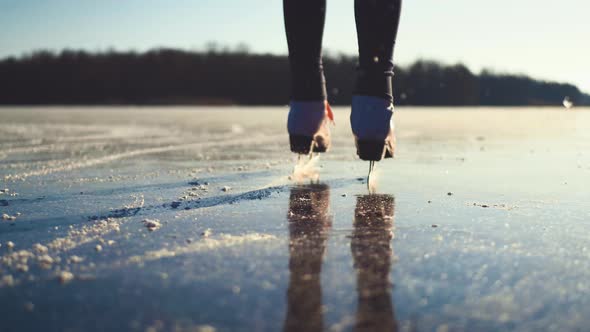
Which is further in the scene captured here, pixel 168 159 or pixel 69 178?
pixel 168 159

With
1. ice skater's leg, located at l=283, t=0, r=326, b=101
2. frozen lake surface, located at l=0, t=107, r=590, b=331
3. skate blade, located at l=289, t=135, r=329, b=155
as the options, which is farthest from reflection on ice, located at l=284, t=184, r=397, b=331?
ice skater's leg, located at l=283, t=0, r=326, b=101

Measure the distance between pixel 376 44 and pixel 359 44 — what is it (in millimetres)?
81

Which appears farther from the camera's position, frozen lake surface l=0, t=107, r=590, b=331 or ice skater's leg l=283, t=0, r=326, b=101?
ice skater's leg l=283, t=0, r=326, b=101

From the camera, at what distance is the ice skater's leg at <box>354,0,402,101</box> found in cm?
202

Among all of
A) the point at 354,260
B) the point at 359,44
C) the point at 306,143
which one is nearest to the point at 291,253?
the point at 354,260

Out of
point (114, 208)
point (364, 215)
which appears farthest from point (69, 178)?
point (364, 215)

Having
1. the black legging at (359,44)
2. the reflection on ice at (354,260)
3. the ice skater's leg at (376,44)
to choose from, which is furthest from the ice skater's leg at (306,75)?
the reflection on ice at (354,260)

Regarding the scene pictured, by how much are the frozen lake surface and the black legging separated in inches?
15.3

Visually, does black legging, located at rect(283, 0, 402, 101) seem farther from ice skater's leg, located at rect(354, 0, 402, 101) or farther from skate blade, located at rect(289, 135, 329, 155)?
skate blade, located at rect(289, 135, 329, 155)

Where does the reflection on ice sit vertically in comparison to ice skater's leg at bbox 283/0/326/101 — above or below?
below

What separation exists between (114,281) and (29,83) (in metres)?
33.3

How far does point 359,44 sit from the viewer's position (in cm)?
210

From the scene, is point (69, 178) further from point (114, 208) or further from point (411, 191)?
point (411, 191)

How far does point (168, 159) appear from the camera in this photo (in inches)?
124
